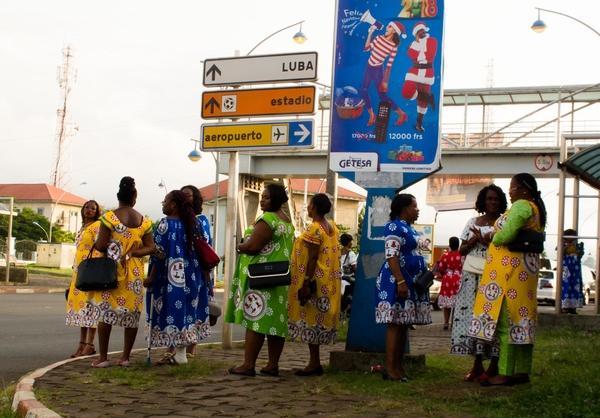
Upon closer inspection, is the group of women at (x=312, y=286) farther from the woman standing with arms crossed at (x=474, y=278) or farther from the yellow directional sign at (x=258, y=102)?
the yellow directional sign at (x=258, y=102)

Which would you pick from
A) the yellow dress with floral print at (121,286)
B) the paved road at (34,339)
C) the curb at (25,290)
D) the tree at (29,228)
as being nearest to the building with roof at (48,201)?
the tree at (29,228)

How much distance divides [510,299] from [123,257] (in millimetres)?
3636

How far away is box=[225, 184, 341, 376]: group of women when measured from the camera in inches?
332

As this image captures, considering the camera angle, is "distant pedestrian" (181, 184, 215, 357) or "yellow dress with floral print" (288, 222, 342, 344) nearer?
"yellow dress with floral print" (288, 222, 342, 344)

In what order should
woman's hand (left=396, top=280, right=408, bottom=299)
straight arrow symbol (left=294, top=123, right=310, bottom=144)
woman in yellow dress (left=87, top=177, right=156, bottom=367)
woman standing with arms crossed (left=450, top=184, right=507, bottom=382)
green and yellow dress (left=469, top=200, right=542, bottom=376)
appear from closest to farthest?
1. green and yellow dress (left=469, top=200, right=542, bottom=376)
2. woman's hand (left=396, top=280, right=408, bottom=299)
3. woman standing with arms crossed (left=450, top=184, right=507, bottom=382)
4. woman in yellow dress (left=87, top=177, right=156, bottom=367)
5. straight arrow symbol (left=294, top=123, right=310, bottom=144)

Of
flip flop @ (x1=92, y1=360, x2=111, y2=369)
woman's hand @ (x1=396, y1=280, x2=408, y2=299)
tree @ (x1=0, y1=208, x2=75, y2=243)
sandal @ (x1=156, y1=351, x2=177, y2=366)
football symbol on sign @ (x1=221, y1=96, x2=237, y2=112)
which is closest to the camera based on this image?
woman's hand @ (x1=396, y1=280, x2=408, y2=299)

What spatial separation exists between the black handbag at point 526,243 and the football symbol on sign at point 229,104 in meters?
4.55

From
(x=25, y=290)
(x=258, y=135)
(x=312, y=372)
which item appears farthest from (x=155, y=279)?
(x=25, y=290)

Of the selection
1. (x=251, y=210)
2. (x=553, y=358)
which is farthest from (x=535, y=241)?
(x=251, y=210)

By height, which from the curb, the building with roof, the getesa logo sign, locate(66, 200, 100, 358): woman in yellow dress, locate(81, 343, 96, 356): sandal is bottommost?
the curb

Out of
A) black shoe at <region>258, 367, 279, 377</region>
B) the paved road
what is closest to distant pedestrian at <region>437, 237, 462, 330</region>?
the paved road

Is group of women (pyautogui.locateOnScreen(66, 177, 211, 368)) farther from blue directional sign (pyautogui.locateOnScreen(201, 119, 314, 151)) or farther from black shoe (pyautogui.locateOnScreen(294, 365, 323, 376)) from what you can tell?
blue directional sign (pyautogui.locateOnScreen(201, 119, 314, 151))

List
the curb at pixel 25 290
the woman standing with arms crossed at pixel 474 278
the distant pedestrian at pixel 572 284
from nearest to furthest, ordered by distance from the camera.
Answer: the woman standing with arms crossed at pixel 474 278 → the distant pedestrian at pixel 572 284 → the curb at pixel 25 290

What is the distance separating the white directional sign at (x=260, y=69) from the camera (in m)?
10.8
